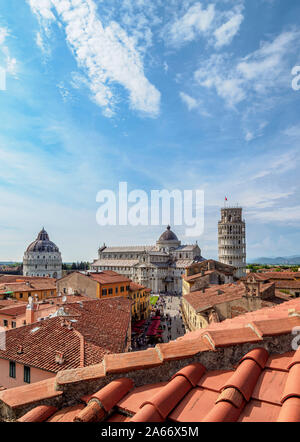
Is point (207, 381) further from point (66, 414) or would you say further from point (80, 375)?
point (66, 414)

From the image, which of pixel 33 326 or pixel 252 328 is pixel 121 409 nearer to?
pixel 252 328

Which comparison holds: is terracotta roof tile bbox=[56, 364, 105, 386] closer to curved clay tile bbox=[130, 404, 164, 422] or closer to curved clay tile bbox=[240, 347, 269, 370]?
curved clay tile bbox=[130, 404, 164, 422]

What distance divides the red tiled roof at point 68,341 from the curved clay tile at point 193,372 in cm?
1004

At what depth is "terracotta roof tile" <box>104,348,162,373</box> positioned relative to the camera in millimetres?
4508

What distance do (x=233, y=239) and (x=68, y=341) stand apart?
92.9 metres

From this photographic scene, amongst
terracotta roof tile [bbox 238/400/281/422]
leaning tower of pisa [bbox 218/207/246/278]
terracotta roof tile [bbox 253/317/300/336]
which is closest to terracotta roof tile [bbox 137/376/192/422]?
terracotta roof tile [bbox 238/400/281/422]

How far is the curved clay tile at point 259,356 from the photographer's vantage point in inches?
169

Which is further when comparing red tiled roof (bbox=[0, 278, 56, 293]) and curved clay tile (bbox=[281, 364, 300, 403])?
red tiled roof (bbox=[0, 278, 56, 293])

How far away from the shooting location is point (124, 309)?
26.8m

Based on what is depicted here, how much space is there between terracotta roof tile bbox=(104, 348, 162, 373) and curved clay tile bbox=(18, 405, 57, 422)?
1.07 metres

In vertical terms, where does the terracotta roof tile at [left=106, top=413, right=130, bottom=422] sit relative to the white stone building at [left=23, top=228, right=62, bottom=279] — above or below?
above

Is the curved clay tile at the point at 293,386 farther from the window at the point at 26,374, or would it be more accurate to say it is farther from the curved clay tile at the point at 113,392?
the window at the point at 26,374

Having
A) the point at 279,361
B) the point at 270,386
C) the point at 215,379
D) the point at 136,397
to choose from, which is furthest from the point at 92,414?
the point at 279,361
